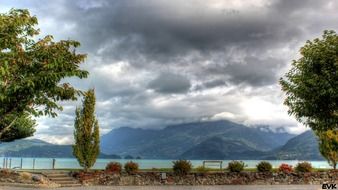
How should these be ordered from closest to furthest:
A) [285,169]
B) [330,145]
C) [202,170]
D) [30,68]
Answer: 1. [30,68]
2. [202,170]
3. [285,169]
4. [330,145]

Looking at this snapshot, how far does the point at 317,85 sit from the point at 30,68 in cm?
1349

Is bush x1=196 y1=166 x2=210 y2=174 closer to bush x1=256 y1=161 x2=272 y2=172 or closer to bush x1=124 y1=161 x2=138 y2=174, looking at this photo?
bush x1=256 y1=161 x2=272 y2=172

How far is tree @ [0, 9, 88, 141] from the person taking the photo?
13297mm

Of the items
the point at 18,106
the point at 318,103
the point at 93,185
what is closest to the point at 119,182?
the point at 93,185

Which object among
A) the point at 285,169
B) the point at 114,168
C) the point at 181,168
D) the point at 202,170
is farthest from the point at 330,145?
the point at 114,168

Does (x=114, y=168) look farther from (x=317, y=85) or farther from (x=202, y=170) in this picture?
(x=317, y=85)

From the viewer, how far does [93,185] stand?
1496 inches

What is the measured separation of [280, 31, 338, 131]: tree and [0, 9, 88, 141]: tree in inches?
456

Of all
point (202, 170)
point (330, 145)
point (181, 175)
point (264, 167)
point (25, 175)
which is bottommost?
point (181, 175)

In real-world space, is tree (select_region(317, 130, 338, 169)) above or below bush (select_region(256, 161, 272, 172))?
above

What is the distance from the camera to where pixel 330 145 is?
48.0m

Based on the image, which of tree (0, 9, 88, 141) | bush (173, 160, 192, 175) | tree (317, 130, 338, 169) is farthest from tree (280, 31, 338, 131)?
tree (317, 130, 338, 169)

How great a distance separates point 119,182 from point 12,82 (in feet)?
89.9

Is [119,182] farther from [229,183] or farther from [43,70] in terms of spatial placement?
[43,70]
